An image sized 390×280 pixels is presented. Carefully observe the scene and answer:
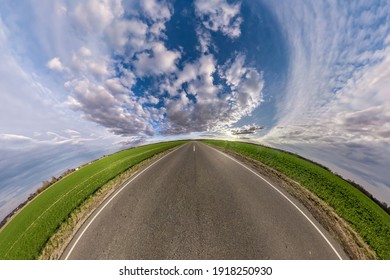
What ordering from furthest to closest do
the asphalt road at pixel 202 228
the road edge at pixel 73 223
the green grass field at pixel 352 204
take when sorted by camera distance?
the green grass field at pixel 352 204, the road edge at pixel 73 223, the asphalt road at pixel 202 228

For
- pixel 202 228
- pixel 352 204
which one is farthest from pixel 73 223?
pixel 352 204

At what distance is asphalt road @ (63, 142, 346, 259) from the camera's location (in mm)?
5152

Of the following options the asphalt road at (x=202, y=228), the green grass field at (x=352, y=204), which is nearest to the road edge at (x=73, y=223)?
the asphalt road at (x=202, y=228)

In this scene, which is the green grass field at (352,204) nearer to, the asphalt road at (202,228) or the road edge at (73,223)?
the asphalt road at (202,228)

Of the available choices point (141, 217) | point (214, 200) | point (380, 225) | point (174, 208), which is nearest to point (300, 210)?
point (380, 225)

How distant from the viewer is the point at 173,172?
532 inches

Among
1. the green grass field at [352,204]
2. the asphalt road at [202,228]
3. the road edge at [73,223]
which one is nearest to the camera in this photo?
the asphalt road at [202,228]

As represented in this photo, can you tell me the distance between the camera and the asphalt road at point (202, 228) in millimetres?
5152

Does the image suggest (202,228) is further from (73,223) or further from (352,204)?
(352,204)

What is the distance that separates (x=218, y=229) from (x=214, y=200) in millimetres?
2267

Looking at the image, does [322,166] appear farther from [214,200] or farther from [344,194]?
[214,200]

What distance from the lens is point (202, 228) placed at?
6.09m

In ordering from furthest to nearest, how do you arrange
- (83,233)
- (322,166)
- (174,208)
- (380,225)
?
(322,166) → (174,208) → (380,225) → (83,233)

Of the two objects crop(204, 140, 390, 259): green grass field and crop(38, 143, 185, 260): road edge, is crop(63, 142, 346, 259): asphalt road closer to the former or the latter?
crop(38, 143, 185, 260): road edge
